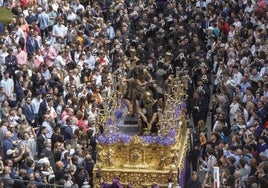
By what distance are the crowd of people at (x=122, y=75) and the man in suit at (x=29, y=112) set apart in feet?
0.11

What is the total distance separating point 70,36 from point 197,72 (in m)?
5.45

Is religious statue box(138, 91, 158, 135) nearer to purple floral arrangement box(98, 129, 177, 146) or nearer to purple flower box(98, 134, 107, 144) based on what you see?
purple floral arrangement box(98, 129, 177, 146)

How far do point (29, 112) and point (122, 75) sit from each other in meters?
4.07

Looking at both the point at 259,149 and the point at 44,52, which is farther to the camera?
the point at 44,52

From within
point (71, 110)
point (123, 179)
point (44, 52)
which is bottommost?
point (123, 179)

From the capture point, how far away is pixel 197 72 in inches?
1572

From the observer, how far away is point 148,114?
Answer: 34.3m

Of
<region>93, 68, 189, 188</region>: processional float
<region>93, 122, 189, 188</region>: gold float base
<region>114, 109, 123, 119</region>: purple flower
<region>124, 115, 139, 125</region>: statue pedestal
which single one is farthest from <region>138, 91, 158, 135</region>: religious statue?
<region>114, 109, 123, 119</region>: purple flower

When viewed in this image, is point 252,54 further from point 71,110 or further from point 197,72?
point 71,110

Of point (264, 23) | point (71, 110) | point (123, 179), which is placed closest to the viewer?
point (123, 179)

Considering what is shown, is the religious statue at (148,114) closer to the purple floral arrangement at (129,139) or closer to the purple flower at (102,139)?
the purple floral arrangement at (129,139)

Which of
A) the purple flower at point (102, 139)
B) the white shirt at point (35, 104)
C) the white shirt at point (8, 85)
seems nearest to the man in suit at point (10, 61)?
the white shirt at point (8, 85)

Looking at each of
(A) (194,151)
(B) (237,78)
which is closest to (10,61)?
(A) (194,151)

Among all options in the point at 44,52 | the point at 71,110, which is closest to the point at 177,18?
the point at 44,52
